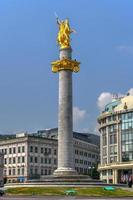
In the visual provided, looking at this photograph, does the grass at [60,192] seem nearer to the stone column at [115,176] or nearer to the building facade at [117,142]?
the building facade at [117,142]

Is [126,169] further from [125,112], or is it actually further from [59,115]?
[59,115]

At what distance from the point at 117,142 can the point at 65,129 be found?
82.1 metres

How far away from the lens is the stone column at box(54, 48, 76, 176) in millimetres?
99625

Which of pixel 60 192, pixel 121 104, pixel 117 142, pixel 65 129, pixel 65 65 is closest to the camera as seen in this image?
pixel 60 192

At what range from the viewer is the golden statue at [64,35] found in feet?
347

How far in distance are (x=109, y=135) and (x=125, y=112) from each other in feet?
37.9

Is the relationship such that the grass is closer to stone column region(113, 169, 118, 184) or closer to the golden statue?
the golden statue

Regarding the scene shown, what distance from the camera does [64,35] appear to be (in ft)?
348

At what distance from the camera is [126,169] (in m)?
171

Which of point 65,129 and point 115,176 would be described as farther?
point 115,176

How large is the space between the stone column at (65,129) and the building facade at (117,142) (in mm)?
69038

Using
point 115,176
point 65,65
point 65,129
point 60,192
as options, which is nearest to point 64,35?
point 65,65

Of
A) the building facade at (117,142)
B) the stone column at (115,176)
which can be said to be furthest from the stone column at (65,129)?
the stone column at (115,176)

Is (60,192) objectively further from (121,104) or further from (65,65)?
(121,104)
